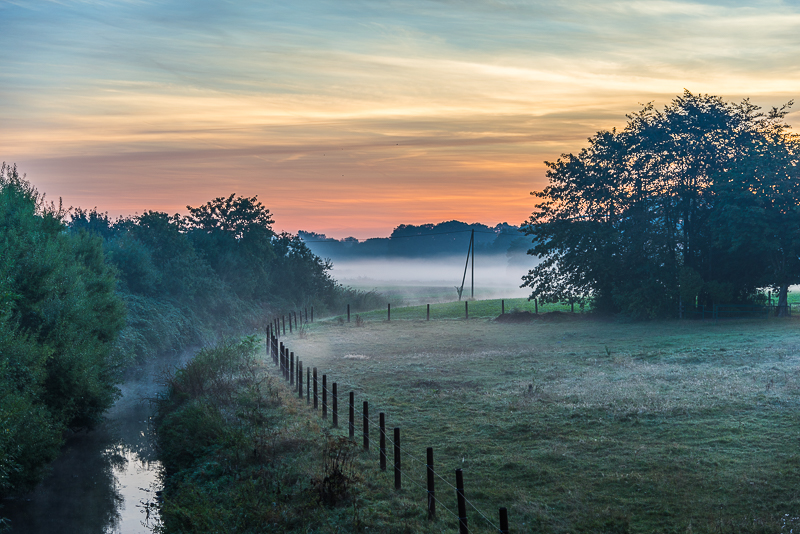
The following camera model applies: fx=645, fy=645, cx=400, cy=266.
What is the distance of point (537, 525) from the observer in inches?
379

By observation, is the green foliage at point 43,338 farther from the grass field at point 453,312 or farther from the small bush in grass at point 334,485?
the grass field at point 453,312

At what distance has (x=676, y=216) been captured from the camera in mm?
41906

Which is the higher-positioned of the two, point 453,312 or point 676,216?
point 676,216

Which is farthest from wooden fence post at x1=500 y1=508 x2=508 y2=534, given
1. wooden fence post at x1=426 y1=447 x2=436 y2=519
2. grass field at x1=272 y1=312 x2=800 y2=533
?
wooden fence post at x1=426 y1=447 x2=436 y2=519

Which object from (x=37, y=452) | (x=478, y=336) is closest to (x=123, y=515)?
(x=37, y=452)

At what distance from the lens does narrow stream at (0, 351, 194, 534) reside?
13.7m

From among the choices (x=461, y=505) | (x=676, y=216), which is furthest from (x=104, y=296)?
(x=676, y=216)

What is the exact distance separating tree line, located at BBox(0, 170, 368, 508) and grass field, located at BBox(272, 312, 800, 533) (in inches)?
300

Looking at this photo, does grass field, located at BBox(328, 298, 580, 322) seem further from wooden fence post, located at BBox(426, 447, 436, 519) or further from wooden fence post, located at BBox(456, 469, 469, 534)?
wooden fence post, located at BBox(456, 469, 469, 534)

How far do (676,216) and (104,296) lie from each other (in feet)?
112

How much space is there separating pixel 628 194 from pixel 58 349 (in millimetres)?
34709

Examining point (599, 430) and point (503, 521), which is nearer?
point (503, 521)

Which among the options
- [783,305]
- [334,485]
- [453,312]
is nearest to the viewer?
[334,485]

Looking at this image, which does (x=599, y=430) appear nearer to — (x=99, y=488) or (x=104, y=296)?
(x=99, y=488)
